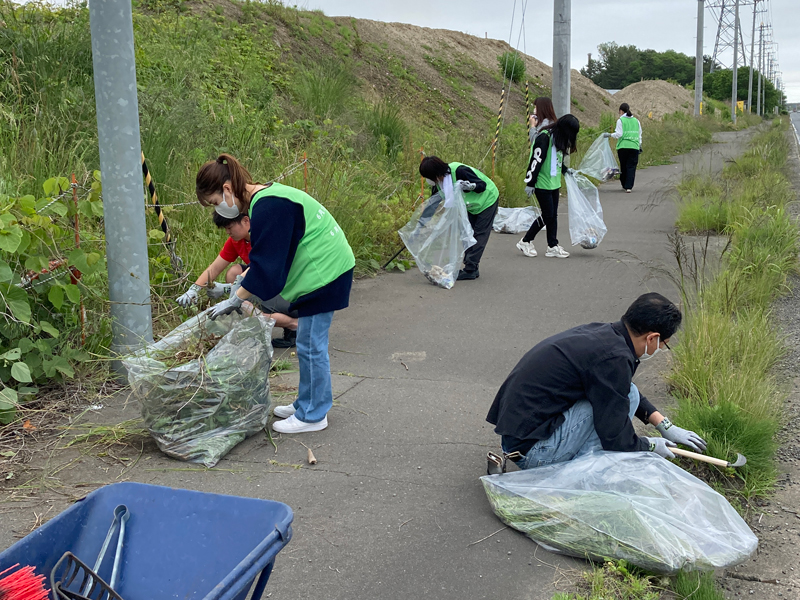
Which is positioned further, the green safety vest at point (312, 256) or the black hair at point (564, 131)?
the black hair at point (564, 131)

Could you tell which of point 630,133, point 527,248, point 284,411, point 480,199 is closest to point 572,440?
point 284,411

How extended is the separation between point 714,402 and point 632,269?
4321 mm

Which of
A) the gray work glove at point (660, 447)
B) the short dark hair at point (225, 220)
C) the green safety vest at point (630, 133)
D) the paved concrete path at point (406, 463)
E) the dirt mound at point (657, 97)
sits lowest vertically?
the paved concrete path at point (406, 463)

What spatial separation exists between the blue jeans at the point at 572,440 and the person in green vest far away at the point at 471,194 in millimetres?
4482

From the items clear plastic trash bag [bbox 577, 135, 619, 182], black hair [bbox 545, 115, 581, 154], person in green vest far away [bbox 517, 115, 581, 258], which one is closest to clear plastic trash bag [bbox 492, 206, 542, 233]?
person in green vest far away [bbox 517, 115, 581, 258]

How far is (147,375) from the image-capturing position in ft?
12.1

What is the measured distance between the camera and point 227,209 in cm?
386

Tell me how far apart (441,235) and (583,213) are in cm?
215

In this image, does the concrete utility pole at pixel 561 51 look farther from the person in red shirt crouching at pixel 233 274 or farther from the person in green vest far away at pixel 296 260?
the person in green vest far away at pixel 296 260

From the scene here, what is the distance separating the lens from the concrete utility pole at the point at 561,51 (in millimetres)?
12250

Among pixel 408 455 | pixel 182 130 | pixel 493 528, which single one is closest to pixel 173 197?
pixel 182 130

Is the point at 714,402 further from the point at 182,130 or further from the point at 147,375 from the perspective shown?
the point at 182,130

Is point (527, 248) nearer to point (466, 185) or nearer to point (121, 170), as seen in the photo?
point (466, 185)

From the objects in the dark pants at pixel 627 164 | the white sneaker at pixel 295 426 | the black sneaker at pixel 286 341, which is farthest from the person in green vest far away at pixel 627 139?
the white sneaker at pixel 295 426
